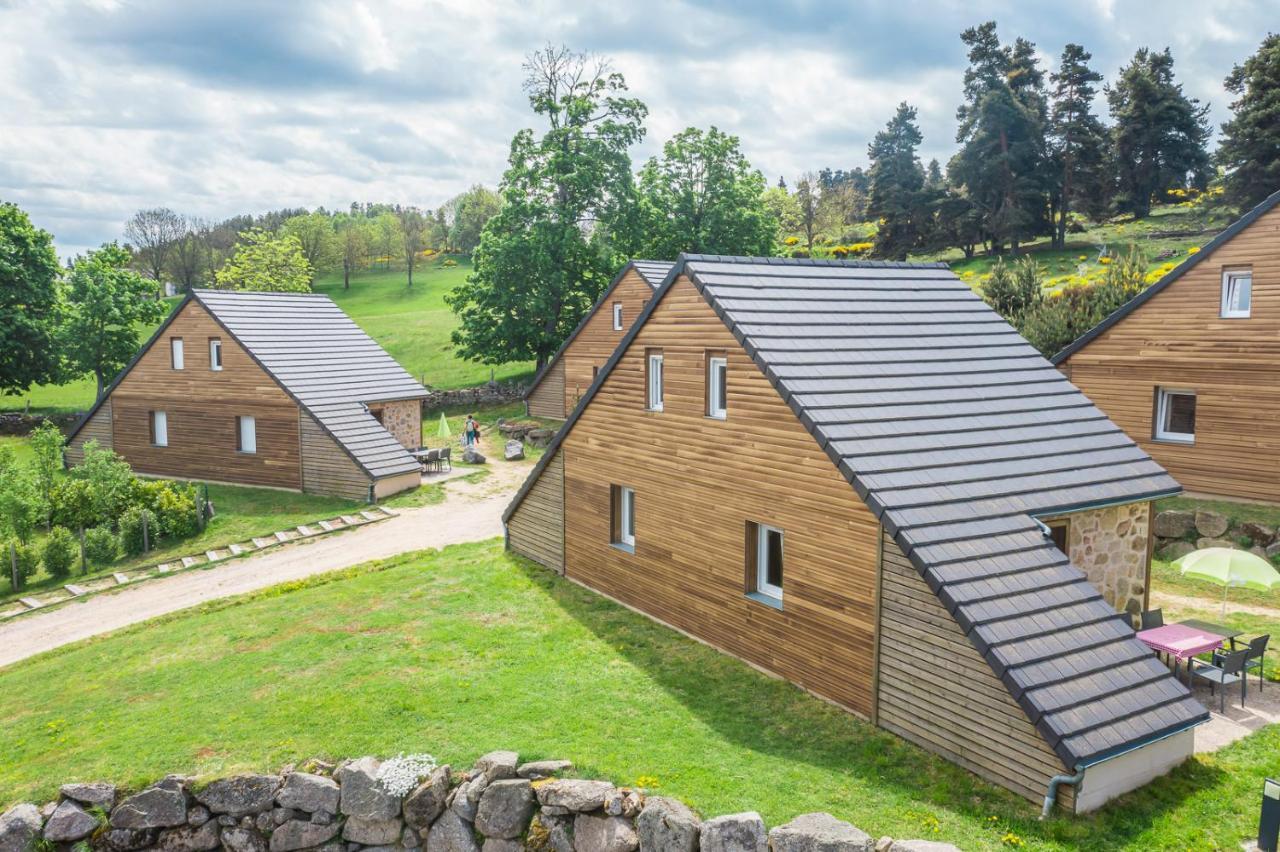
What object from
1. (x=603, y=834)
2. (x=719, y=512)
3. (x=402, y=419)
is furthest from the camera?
(x=402, y=419)

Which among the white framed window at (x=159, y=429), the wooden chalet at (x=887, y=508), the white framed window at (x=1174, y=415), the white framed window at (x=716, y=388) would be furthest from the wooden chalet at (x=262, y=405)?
the white framed window at (x=1174, y=415)

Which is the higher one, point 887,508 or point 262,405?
point 887,508

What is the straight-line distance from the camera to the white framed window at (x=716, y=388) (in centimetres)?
1349

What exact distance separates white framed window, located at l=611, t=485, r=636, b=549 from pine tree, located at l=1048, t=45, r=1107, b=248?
51.0 m

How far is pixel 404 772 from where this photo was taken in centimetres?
1087

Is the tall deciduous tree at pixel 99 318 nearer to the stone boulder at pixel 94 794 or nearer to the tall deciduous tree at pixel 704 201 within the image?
the tall deciduous tree at pixel 704 201

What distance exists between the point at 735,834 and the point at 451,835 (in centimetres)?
387

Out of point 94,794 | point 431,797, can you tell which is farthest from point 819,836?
point 94,794

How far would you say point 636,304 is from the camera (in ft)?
115

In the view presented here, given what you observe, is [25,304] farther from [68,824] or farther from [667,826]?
[667,826]

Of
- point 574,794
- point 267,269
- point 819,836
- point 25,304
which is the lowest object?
point 574,794

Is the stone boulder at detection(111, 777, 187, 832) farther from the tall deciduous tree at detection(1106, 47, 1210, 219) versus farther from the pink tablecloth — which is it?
the tall deciduous tree at detection(1106, 47, 1210, 219)

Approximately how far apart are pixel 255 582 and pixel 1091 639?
1762cm

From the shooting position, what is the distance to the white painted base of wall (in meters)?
8.88
